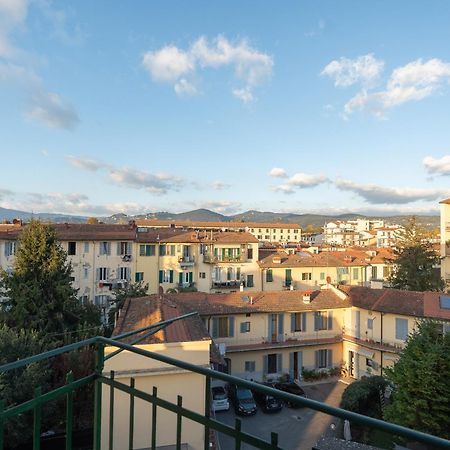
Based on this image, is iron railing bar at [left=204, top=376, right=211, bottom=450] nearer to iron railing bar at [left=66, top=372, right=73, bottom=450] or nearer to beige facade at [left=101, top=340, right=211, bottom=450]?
iron railing bar at [left=66, top=372, right=73, bottom=450]

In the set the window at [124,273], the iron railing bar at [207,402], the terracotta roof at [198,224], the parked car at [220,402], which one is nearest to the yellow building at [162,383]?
the iron railing bar at [207,402]

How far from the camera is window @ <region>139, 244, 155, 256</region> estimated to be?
31344 millimetres

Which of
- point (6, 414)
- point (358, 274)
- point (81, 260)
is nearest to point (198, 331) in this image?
point (6, 414)

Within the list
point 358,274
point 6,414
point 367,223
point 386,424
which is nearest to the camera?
point 386,424

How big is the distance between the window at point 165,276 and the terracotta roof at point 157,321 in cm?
1360

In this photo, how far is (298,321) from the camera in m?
22.1

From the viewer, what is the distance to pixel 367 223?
415 ft

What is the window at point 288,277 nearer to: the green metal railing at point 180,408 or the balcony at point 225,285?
the balcony at point 225,285

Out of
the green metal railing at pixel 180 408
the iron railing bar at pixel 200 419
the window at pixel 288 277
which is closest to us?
the green metal railing at pixel 180 408

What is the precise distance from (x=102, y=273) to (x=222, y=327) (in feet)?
43.0

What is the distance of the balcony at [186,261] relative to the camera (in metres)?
32.4

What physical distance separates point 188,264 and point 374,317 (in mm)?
16499

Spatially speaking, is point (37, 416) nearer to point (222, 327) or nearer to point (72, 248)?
point (222, 327)

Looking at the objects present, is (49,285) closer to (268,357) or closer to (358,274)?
(268,357)
